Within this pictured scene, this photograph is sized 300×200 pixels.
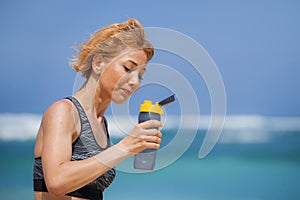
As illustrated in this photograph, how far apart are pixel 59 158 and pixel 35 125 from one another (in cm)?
186

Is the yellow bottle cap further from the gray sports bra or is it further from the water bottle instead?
the gray sports bra

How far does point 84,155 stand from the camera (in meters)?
0.88

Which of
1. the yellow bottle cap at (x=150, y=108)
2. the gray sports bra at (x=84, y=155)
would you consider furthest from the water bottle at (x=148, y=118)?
the gray sports bra at (x=84, y=155)

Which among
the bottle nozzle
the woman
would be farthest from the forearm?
the bottle nozzle

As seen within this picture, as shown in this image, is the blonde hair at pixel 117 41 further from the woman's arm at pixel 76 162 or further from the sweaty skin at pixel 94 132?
the woman's arm at pixel 76 162

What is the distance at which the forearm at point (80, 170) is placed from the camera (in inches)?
30.0

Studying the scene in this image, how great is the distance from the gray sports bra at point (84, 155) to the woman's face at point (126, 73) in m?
0.07

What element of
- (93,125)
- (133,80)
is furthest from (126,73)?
(93,125)

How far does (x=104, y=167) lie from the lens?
0.77 metres

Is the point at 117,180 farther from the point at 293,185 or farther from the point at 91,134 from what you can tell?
the point at 91,134

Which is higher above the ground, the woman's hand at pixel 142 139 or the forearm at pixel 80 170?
the woman's hand at pixel 142 139

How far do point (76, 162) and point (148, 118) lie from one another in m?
0.13

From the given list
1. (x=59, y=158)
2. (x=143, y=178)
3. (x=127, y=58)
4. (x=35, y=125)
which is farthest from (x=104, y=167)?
(x=35, y=125)

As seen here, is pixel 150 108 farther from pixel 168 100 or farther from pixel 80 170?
pixel 80 170
